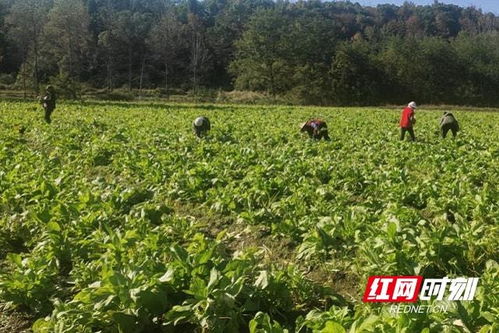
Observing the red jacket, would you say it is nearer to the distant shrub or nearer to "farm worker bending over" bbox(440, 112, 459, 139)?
"farm worker bending over" bbox(440, 112, 459, 139)

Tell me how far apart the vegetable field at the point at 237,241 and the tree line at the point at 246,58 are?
4783 centimetres

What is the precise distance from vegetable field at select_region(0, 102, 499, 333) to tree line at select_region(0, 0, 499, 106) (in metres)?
47.8

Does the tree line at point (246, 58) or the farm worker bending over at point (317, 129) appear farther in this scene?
the tree line at point (246, 58)

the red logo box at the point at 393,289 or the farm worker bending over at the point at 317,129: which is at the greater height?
the farm worker bending over at the point at 317,129

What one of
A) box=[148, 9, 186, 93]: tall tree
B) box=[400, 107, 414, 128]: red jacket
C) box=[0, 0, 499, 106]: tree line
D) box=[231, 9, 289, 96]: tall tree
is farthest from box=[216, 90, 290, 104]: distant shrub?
box=[400, 107, 414, 128]: red jacket

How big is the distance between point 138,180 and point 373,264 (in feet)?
19.6

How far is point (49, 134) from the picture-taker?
1567 cm

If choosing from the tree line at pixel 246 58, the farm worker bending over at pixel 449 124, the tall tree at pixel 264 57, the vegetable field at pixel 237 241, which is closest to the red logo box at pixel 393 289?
the vegetable field at pixel 237 241

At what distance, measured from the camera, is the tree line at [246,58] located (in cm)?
6519

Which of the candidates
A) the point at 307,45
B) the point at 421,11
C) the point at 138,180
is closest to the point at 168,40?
the point at 307,45

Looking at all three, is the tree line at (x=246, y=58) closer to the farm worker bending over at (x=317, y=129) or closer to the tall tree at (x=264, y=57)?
the tall tree at (x=264, y=57)

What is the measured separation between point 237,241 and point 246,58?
6578 centimetres

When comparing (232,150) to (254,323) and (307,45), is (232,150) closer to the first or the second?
(254,323)

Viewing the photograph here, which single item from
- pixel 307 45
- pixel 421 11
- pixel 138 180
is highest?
pixel 421 11
